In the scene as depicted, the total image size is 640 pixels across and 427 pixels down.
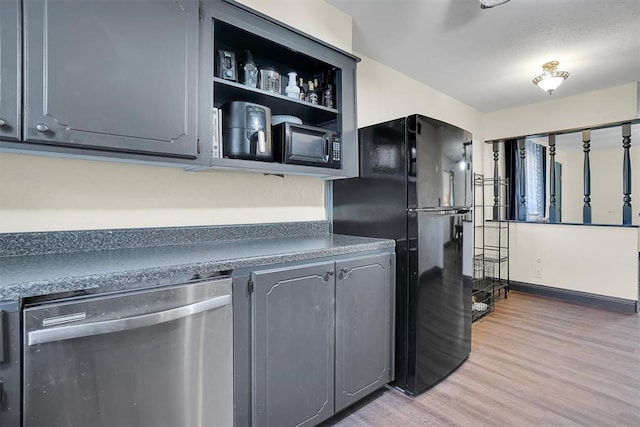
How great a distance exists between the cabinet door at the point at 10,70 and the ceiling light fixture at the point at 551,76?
3751mm

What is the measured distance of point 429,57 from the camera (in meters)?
2.88

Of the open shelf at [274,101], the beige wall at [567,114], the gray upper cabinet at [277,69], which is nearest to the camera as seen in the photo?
the gray upper cabinet at [277,69]

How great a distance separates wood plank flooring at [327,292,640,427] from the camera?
5.83ft

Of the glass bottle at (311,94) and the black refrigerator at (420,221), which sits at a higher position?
the glass bottle at (311,94)

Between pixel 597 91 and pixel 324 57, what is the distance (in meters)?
3.67

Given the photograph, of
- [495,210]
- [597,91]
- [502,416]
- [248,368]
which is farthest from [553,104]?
→ [248,368]

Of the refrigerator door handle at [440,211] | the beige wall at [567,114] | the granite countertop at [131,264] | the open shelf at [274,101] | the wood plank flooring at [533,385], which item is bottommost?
the wood plank flooring at [533,385]

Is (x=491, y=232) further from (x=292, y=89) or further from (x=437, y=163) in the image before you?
(x=292, y=89)

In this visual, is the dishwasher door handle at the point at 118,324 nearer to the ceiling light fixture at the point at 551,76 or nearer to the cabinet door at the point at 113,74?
the cabinet door at the point at 113,74

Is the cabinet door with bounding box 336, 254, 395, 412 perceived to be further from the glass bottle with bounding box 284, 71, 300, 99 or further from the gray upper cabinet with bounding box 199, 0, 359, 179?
the glass bottle with bounding box 284, 71, 300, 99

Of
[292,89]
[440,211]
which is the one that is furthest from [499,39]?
[292,89]

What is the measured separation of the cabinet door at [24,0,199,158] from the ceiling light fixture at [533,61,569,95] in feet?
10.3

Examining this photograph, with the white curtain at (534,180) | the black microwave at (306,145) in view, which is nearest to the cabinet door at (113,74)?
the black microwave at (306,145)

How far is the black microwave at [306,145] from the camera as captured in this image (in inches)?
71.2
